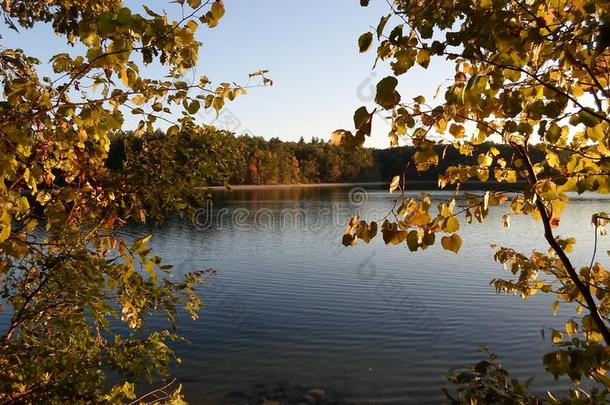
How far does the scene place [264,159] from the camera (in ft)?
453

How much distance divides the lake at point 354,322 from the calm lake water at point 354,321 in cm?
5

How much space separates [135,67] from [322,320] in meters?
15.8

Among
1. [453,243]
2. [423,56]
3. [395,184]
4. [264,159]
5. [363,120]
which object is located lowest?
[453,243]

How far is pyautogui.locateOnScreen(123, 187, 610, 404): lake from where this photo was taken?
1280 cm

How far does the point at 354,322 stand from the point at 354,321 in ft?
0.36

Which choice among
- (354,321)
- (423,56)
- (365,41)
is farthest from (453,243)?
(354,321)

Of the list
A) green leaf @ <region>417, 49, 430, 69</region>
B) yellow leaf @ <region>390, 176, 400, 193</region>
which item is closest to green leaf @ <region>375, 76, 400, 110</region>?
green leaf @ <region>417, 49, 430, 69</region>

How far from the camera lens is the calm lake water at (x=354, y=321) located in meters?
12.9

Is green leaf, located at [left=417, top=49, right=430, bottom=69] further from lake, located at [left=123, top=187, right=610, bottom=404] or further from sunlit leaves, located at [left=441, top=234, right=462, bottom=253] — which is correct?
lake, located at [left=123, top=187, right=610, bottom=404]

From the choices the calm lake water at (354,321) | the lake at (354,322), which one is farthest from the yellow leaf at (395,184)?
the calm lake water at (354,321)

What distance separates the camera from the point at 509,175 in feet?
11.9

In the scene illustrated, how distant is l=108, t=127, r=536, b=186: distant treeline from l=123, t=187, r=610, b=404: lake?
1130mm

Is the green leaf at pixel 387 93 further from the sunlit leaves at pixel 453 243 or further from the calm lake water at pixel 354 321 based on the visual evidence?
the calm lake water at pixel 354 321

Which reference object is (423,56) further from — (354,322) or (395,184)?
(354,322)
